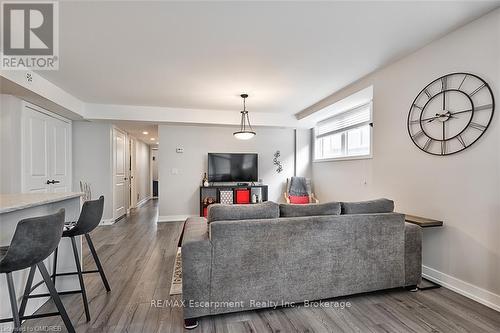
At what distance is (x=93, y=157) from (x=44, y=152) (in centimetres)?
116

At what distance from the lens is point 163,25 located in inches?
87.3

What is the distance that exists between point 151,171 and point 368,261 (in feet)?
31.6

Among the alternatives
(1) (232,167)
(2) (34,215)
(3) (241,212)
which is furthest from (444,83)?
(1) (232,167)

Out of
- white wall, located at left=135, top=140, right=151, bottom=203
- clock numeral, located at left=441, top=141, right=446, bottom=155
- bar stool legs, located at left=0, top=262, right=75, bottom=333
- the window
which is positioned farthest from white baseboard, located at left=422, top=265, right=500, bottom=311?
white wall, located at left=135, top=140, right=151, bottom=203

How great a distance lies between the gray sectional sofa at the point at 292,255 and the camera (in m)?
1.94

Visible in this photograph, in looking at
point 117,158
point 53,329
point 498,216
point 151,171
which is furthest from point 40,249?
point 151,171

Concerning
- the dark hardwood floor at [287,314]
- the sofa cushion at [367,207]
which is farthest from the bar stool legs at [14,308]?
the sofa cushion at [367,207]

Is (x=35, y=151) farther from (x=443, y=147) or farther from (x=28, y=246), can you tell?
(x=443, y=147)

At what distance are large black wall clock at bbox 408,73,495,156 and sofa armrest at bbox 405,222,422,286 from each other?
2.78 ft

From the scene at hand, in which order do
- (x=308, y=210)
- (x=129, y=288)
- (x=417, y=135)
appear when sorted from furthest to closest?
(x=417, y=135)
(x=129, y=288)
(x=308, y=210)

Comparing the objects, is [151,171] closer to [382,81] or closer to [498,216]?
[382,81]

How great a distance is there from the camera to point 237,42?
2.51 meters

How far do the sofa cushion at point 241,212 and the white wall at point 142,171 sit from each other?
6.47 m

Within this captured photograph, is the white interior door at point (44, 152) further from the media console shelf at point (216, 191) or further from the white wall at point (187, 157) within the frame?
the media console shelf at point (216, 191)
